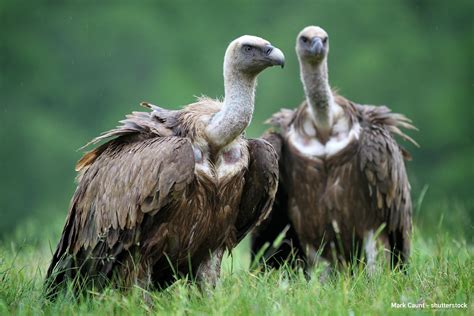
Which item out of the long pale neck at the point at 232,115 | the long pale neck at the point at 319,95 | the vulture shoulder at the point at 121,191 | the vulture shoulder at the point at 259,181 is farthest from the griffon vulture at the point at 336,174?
the vulture shoulder at the point at 121,191

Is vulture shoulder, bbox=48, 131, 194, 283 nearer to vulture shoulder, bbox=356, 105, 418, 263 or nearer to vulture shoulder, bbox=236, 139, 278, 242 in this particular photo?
vulture shoulder, bbox=236, 139, 278, 242

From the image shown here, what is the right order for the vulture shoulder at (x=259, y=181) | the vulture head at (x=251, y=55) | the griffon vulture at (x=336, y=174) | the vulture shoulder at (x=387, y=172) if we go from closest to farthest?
the vulture head at (x=251, y=55) < the vulture shoulder at (x=259, y=181) < the vulture shoulder at (x=387, y=172) < the griffon vulture at (x=336, y=174)

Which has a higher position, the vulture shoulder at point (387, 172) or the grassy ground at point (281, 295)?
the vulture shoulder at point (387, 172)

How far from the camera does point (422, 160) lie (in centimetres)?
2672

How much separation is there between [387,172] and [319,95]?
891mm

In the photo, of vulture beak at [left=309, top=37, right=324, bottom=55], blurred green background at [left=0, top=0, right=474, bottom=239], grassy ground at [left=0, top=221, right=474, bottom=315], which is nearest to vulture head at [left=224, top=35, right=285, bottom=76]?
grassy ground at [left=0, top=221, right=474, bottom=315]

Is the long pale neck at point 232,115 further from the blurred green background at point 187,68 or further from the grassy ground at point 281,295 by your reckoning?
the blurred green background at point 187,68

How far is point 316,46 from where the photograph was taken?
8.83 m

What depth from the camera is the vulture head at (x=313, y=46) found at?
8.85 metres

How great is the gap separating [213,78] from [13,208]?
6.19 metres

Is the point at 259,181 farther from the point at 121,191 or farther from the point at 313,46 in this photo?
the point at 313,46

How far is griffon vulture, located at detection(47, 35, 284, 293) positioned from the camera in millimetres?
6863

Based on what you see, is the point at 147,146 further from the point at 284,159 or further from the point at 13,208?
the point at 13,208

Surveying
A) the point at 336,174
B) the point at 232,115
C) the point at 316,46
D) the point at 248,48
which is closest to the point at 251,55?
the point at 248,48
